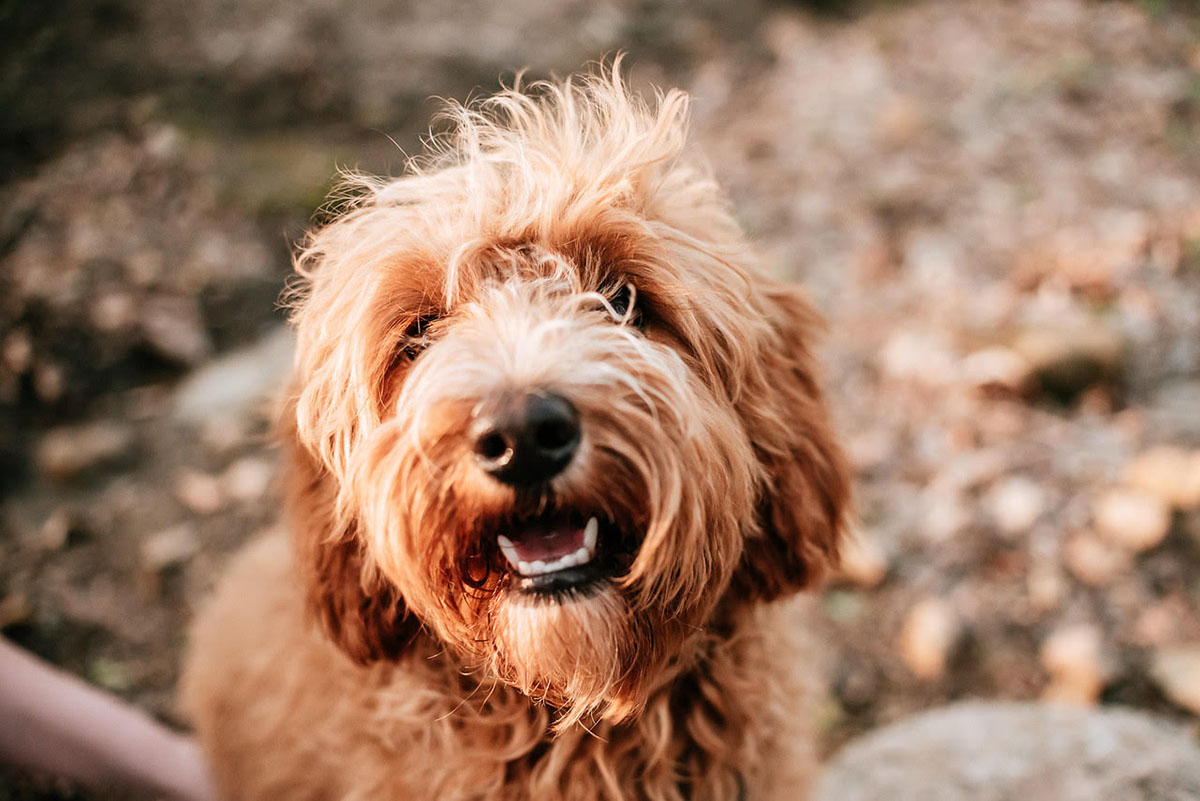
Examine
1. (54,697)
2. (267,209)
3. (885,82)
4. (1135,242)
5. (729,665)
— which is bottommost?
(1135,242)

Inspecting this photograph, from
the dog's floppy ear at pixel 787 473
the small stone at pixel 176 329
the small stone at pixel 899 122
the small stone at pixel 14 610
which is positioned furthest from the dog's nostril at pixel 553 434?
the small stone at pixel 899 122

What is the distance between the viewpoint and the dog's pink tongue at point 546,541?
1.53 meters

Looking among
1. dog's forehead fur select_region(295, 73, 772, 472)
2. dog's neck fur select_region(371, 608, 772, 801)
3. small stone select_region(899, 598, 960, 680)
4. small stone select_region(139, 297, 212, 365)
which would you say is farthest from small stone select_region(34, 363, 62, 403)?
small stone select_region(899, 598, 960, 680)

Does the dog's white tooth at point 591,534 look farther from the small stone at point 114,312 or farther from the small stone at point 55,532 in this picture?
the small stone at point 114,312

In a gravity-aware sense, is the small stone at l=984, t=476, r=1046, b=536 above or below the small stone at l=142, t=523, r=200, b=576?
below

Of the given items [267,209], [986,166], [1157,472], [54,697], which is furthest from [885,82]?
[54,697]

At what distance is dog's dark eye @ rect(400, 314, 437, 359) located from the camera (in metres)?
1.70

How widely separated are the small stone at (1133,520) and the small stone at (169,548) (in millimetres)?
3585

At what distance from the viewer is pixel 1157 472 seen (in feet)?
9.80

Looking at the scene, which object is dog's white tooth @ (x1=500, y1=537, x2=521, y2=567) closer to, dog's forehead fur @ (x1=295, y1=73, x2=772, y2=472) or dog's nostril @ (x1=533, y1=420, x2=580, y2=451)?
dog's nostril @ (x1=533, y1=420, x2=580, y2=451)

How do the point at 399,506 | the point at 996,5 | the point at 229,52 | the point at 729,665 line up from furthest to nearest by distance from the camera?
1. the point at 996,5
2. the point at 229,52
3. the point at 729,665
4. the point at 399,506

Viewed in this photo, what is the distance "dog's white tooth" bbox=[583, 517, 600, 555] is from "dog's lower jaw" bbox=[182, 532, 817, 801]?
43 centimetres

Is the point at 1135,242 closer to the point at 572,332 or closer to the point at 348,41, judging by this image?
the point at 572,332

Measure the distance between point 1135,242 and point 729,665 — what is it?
125 inches
